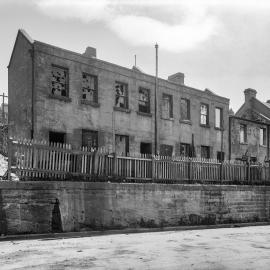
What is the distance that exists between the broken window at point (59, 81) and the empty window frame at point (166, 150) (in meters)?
7.16

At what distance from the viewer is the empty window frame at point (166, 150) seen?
2326 centimetres

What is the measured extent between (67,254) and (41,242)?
2.22 m

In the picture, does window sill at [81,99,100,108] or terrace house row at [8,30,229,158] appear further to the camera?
window sill at [81,99,100,108]

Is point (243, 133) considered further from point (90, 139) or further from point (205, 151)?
point (90, 139)

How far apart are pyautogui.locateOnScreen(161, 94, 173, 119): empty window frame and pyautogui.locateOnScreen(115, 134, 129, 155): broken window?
11.0 ft

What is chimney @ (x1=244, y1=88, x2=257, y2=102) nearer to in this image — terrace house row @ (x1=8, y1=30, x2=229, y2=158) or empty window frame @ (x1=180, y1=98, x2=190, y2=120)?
terrace house row @ (x1=8, y1=30, x2=229, y2=158)

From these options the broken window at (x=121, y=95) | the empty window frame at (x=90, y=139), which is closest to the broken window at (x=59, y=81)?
the empty window frame at (x=90, y=139)

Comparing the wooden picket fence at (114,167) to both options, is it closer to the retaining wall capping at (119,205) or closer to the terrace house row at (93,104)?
the retaining wall capping at (119,205)

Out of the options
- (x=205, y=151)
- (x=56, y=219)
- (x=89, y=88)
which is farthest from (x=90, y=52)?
(x=56, y=219)

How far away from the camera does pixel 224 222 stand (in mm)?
17109

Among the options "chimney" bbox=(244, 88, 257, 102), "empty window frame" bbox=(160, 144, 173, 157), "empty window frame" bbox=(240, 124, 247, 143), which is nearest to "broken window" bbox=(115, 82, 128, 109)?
"empty window frame" bbox=(160, 144, 173, 157)

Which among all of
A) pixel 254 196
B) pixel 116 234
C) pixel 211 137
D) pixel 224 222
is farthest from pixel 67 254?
pixel 211 137

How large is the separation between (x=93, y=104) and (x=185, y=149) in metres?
7.80

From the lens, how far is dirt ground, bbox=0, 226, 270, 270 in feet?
24.0
